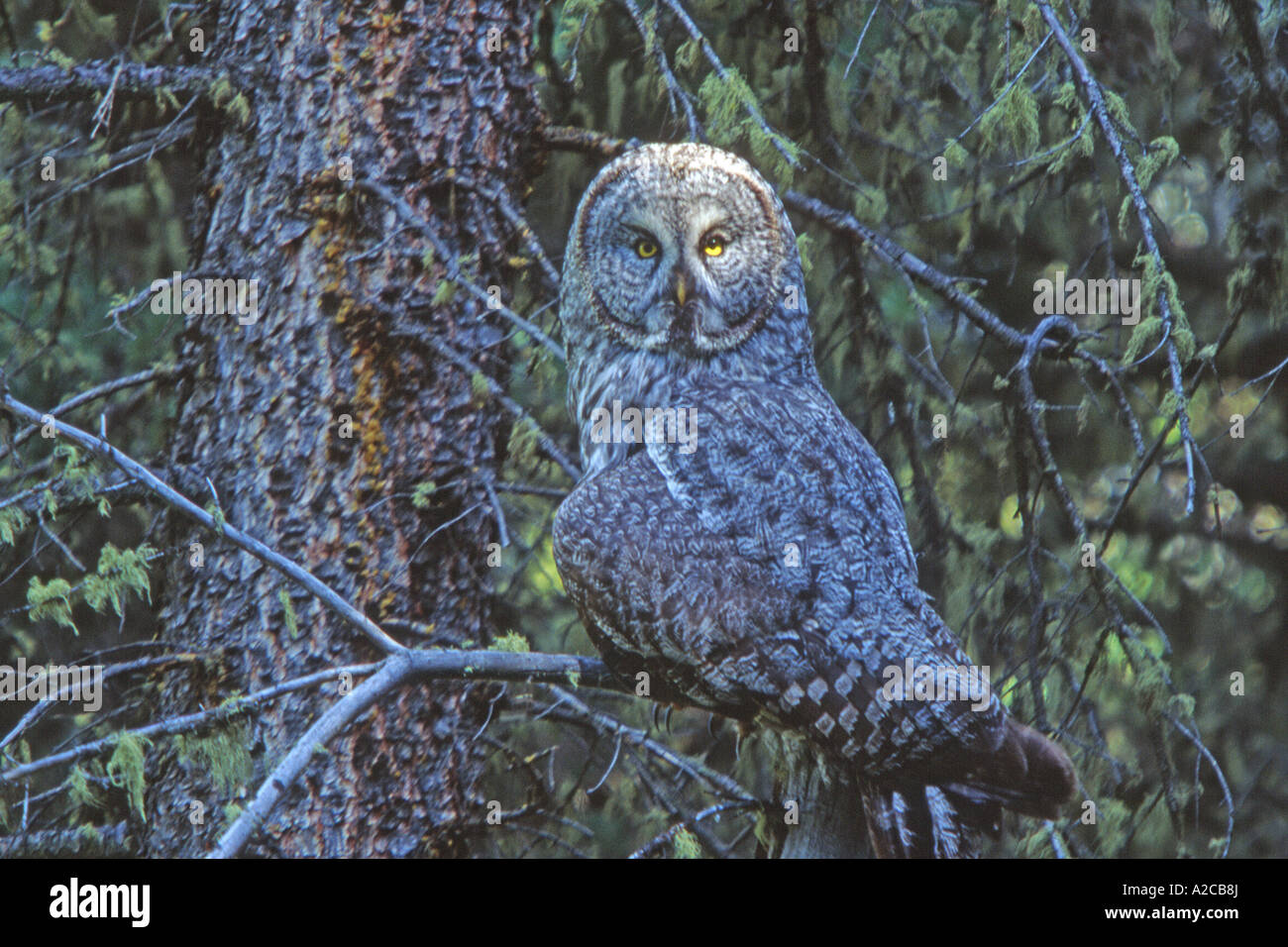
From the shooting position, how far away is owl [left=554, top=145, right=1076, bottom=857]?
2.85m

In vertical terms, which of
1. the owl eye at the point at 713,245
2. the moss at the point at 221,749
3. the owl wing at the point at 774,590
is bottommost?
the moss at the point at 221,749

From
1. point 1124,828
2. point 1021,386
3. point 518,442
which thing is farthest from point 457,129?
point 1124,828

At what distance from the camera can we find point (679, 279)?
11.4 feet

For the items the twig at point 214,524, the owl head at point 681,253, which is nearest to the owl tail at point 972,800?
the twig at point 214,524

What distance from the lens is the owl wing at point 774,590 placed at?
286cm

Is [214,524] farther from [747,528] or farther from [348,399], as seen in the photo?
[747,528]

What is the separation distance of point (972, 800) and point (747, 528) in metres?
0.88

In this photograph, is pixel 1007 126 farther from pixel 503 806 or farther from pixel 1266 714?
pixel 1266 714

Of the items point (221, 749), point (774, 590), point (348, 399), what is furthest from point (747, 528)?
point (221, 749)

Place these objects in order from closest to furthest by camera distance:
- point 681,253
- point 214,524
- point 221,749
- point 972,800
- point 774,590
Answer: point 214,524, point 221,749, point 972,800, point 774,590, point 681,253

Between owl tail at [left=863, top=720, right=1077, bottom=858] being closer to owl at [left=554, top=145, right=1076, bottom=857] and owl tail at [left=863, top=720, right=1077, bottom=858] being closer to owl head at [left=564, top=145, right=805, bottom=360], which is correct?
owl at [left=554, top=145, right=1076, bottom=857]

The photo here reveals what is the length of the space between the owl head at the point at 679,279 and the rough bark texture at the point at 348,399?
34cm

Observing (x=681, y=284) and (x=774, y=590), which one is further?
(x=681, y=284)

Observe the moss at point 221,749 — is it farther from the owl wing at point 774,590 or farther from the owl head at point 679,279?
the owl head at point 679,279
